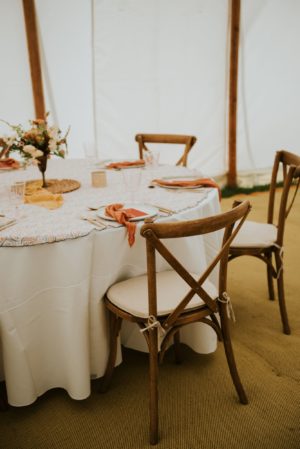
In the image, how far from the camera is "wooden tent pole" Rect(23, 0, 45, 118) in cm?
369

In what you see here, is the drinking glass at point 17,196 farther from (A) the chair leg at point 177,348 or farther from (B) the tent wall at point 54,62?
Result: (B) the tent wall at point 54,62

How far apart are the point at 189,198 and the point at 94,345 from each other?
77 cm

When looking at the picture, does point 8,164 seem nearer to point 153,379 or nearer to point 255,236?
point 255,236

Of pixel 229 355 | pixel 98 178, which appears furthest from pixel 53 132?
pixel 229 355

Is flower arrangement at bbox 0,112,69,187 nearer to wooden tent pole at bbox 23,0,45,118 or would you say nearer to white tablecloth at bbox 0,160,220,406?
white tablecloth at bbox 0,160,220,406

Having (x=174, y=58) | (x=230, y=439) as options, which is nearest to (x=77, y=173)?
(x=230, y=439)

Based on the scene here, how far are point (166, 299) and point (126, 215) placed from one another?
358 mm

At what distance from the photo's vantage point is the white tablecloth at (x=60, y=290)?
1394 millimetres

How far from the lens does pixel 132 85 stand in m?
4.26

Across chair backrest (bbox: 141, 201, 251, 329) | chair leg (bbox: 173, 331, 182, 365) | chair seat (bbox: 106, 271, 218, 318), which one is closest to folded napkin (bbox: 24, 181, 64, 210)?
chair seat (bbox: 106, 271, 218, 318)

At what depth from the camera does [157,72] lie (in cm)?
430

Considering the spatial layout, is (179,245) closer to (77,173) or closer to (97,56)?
(77,173)
